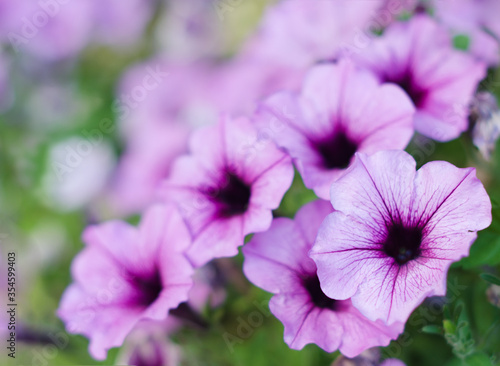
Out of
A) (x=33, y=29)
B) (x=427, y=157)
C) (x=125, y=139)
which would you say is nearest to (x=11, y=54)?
(x=33, y=29)

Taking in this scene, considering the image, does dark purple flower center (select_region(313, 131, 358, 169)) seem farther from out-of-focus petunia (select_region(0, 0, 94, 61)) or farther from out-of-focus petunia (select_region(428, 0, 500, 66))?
out-of-focus petunia (select_region(0, 0, 94, 61))

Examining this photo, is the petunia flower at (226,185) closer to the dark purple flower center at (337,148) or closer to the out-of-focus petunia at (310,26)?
the dark purple flower center at (337,148)

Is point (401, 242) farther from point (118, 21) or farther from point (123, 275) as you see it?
point (118, 21)

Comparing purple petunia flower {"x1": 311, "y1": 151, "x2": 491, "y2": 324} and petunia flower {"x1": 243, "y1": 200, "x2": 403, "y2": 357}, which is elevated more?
purple petunia flower {"x1": 311, "y1": 151, "x2": 491, "y2": 324}

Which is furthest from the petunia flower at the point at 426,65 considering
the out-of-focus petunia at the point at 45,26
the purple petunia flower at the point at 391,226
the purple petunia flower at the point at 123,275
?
the out-of-focus petunia at the point at 45,26

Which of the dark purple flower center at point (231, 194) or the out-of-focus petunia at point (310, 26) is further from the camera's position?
the out-of-focus petunia at point (310, 26)

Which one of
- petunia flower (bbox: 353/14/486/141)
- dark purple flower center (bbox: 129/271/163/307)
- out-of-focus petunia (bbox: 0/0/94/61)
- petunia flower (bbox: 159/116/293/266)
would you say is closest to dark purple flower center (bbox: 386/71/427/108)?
petunia flower (bbox: 353/14/486/141)
